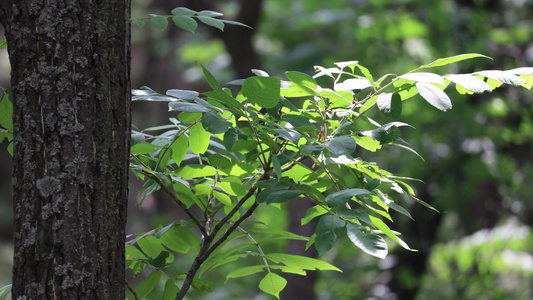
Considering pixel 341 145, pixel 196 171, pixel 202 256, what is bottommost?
pixel 202 256

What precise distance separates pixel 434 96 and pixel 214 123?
323 millimetres

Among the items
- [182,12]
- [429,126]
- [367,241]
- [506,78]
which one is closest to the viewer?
[367,241]

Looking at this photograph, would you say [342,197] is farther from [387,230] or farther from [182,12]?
[182,12]

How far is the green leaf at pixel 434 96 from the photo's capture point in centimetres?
84

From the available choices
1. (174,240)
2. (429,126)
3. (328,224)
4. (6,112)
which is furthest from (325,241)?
(429,126)

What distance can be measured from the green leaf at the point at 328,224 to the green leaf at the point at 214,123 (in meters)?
0.19

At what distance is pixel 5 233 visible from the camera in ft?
29.7

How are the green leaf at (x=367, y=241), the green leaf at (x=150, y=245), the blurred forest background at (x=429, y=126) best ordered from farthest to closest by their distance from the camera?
1. the blurred forest background at (x=429, y=126)
2. the green leaf at (x=150, y=245)
3. the green leaf at (x=367, y=241)

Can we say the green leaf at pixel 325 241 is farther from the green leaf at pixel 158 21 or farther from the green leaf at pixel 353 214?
the green leaf at pixel 158 21

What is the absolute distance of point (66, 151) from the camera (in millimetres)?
790

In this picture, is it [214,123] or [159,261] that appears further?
[159,261]

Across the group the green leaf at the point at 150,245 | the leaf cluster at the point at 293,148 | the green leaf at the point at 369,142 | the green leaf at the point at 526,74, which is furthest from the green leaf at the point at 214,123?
the green leaf at the point at 526,74

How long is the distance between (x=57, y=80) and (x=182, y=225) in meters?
0.34

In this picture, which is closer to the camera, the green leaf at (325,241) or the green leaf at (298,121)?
the green leaf at (325,241)
